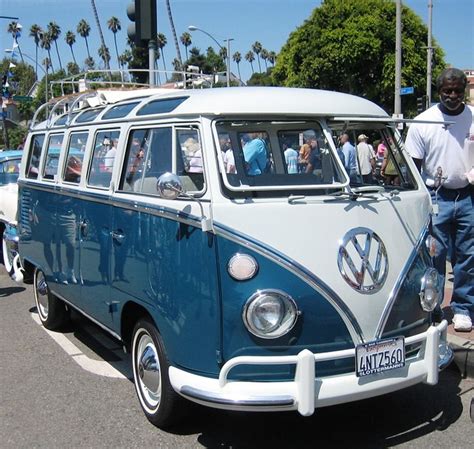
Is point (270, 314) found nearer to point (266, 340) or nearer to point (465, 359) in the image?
point (266, 340)

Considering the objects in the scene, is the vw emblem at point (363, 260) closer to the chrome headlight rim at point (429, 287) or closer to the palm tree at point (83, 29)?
the chrome headlight rim at point (429, 287)

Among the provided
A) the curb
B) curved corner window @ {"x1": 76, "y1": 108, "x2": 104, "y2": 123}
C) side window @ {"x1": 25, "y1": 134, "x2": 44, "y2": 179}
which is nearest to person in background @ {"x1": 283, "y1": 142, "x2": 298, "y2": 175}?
curved corner window @ {"x1": 76, "y1": 108, "x2": 104, "y2": 123}

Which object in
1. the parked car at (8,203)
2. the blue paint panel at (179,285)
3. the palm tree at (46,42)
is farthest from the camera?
the palm tree at (46,42)

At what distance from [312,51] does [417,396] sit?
114 feet

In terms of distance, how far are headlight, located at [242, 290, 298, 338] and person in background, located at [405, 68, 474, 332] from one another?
2370mm

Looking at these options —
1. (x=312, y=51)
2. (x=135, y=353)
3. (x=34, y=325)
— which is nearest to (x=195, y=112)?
(x=135, y=353)

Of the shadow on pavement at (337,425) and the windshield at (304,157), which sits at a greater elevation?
the windshield at (304,157)

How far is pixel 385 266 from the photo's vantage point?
3.58 metres

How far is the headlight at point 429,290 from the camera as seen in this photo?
3777 millimetres

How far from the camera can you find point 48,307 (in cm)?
624

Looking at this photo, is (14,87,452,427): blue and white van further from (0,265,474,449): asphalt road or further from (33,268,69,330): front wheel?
(33,268,69,330): front wheel

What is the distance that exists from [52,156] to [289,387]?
3.90 m

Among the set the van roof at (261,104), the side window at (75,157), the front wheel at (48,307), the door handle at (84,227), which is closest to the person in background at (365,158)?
the van roof at (261,104)

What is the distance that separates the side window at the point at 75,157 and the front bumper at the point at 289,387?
2431mm
